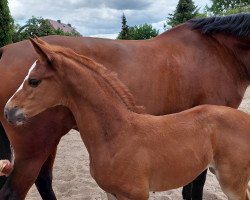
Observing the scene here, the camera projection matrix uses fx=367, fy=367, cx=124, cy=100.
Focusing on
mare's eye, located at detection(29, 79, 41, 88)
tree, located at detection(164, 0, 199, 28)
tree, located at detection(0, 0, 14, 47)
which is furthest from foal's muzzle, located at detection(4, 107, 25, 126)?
tree, located at detection(164, 0, 199, 28)

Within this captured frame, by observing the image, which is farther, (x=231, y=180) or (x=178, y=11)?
(x=178, y=11)

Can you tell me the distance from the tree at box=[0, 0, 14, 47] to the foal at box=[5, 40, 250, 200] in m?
6.48

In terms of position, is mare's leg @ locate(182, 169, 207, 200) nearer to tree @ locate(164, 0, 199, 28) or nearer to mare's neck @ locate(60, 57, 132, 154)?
mare's neck @ locate(60, 57, 132, 154)

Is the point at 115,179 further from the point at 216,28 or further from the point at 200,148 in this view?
the point at 216,28

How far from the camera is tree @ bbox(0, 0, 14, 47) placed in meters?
8.41

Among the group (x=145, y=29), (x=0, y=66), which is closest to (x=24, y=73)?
(x=0, y=66)

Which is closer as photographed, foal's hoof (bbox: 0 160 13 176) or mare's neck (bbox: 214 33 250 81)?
foal's hoof (bbox: 0 160 13 176)

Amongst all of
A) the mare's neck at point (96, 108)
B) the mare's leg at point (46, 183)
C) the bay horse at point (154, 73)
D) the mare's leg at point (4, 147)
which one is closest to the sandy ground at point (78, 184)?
the bay horse at point (154, 73)

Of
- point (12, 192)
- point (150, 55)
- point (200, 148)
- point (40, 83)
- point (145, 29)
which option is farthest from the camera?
point (145, 29)

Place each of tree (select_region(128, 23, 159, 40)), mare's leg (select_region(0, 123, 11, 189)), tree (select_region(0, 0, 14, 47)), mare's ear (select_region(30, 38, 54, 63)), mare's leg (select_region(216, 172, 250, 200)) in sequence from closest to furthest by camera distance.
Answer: mare's ear (select_region(30, 38, 54, 63)), mare's leg (select_region(216, 172, 250, 200)), mare's leg (select_region(0, 123, 11, 189)), tree (select_region(0, 0, 14, 47)), tree (select_region(128, 23, 159, 40))

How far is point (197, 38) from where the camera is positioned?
3.82 metres

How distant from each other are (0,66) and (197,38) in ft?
6.49

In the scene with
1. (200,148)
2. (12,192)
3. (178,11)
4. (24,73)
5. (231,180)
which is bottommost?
(178,11)

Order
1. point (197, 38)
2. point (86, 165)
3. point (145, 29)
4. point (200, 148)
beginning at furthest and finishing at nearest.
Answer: point (145, 29)
point (86, 165)
point (197, 38)
point (200, 148)
